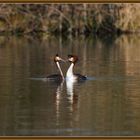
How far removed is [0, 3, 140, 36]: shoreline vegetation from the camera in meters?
55.5

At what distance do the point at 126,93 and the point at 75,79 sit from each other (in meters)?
3.22

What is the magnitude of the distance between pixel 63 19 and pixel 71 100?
3913 centimetres

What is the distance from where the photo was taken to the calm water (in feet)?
44.7

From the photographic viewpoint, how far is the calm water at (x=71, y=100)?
1362 cm

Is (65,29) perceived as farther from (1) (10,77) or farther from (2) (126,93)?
(2) (126,93)

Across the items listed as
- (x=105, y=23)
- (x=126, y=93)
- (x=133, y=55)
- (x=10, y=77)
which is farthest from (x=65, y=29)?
(x=126, y=93)

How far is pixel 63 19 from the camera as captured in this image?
5603cm

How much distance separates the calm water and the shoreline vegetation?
26776 millimetres

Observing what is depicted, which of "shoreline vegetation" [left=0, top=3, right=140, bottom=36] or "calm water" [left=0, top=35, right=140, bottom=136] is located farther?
"shoreline vegetation" [left=0, top=3, right=140, bottom=36]

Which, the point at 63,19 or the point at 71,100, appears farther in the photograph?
the point at 63,19

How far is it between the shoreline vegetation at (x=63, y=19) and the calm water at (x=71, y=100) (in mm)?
26776

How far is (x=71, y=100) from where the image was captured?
17125mm

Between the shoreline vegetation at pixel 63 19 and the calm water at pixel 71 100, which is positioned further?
the shoreline vegetation at pixel 63 19

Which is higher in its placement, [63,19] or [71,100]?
[63,19]
